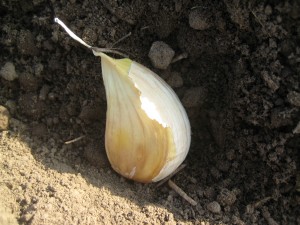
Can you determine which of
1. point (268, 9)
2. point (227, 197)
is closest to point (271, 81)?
point (268, 9)

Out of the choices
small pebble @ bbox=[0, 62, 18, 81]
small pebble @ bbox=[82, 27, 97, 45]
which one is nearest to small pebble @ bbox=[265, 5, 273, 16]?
small pebble @ bbox=[82, 27, 97, 45]

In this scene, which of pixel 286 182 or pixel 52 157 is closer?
pixel 286 182

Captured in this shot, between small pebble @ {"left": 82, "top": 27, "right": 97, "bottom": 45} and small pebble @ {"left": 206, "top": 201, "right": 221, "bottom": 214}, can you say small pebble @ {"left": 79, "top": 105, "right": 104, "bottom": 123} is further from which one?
small pebble @ {"left": 206, "top": 201, "right": 221, "bottom": 214}

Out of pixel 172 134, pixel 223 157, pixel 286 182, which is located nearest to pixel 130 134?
pixel 172 134

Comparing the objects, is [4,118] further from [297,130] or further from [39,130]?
[297,130]

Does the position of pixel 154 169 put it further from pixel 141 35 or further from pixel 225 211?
pixel 141 35

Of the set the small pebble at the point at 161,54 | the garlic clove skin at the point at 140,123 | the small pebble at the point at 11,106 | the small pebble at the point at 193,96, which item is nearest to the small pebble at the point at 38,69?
the small pebble at the point at 11,106
